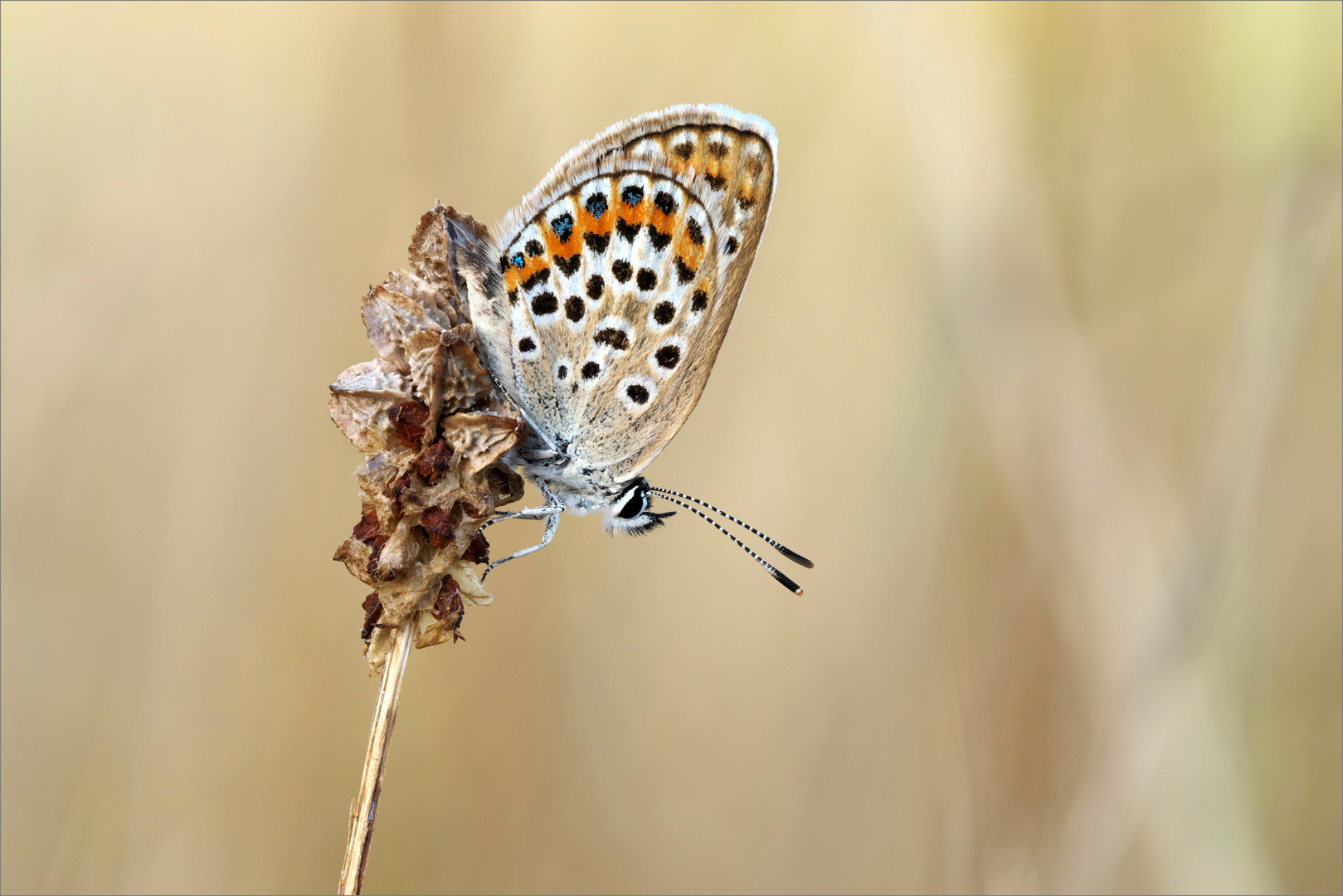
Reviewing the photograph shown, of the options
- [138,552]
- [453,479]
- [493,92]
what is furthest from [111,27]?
[453,479]

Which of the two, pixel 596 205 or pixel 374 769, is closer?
pixel 374 769

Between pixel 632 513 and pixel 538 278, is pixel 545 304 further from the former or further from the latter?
pixel 632 513

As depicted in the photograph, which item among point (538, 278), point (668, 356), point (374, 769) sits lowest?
point (374, 769)

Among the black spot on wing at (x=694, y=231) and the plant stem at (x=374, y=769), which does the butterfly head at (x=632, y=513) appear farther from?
the plant stem at (x=374, y=769)

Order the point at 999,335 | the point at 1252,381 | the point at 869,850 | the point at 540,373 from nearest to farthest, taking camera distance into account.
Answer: the point at 540,373
the point at 1252,381
the point at 999,335
the point at 869,850

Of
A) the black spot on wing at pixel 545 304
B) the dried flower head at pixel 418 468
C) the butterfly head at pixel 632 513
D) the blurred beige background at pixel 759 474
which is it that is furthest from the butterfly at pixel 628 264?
the blurred beige background at pixel 759 474

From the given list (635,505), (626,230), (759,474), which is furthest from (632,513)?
(759,474)

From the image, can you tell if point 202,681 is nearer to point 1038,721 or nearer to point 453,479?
point 453,479
